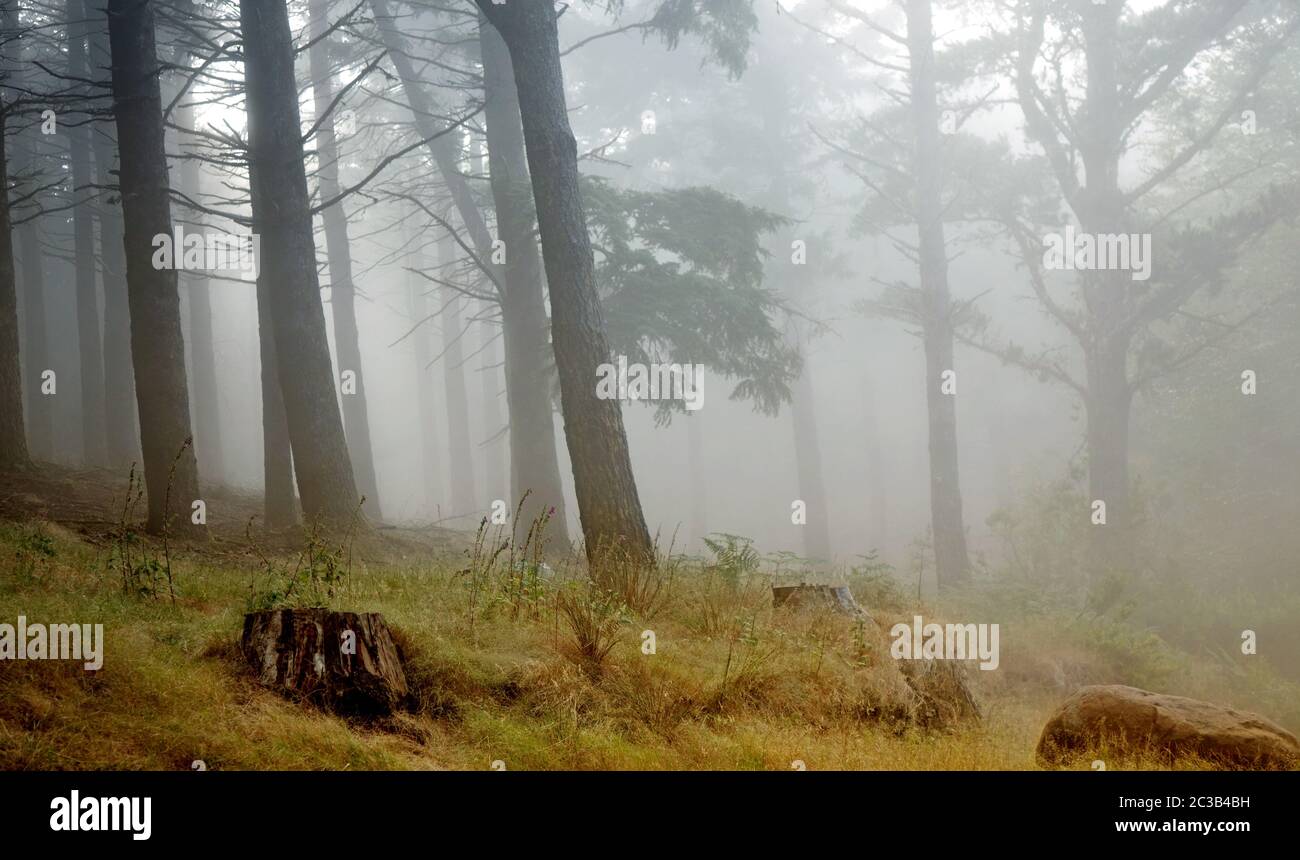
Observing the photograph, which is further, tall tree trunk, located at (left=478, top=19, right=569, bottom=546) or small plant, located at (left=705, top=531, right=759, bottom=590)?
tall tree trunk, located at (left=478, top=19, right=569, bottom=546)

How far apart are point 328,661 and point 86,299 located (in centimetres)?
1852

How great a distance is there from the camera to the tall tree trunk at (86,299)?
18.4 m

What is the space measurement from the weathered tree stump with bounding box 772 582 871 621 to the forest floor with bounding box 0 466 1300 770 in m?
0.15

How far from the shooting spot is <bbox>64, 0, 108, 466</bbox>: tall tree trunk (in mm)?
18359

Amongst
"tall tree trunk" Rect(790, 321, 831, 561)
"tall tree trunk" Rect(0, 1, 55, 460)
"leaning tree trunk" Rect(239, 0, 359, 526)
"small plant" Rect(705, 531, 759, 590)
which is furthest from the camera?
"tall tree trunk" Rect(790, 321, 831, 561)

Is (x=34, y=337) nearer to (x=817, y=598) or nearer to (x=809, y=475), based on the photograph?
(x=809, y=475)

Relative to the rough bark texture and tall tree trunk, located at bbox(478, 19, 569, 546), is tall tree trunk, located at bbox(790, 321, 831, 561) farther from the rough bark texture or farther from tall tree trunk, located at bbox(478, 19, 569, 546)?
the rough bark texture

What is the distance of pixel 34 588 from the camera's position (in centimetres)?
591

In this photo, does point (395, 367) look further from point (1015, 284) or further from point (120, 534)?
point (120, 534)

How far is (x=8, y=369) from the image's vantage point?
12062mm

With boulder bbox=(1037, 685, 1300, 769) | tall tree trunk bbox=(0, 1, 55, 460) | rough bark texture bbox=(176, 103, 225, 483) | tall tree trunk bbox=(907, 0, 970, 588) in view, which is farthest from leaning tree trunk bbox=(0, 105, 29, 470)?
tall tree trunk bbox=(907, 0, 970, 588)

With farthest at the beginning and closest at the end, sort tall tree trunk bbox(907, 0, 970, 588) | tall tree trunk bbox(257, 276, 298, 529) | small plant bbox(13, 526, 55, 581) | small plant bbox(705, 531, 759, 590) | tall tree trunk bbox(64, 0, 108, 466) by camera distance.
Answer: tall tree trunk bbox(64, 0, 108, 466) < tall tree trunk bbox(907, 0, 970, 588) < tall tree trunk bbox(257, 276, 298, 529) < small plant bbox(705, 531, 759, 590) < small plant bbox(13, 526, 55, 581)

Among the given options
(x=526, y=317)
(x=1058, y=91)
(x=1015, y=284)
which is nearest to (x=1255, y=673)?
(x=1058, y=91)
